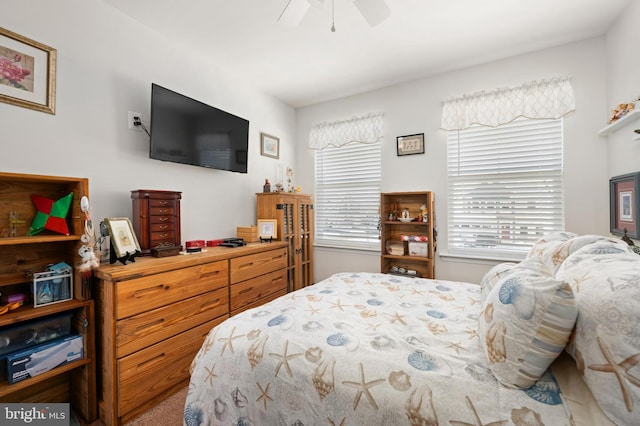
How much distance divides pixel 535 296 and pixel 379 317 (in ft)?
2.36

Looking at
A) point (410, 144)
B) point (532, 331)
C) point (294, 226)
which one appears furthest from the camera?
point (294, 226)

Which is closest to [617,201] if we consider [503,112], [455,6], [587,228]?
[587,228]

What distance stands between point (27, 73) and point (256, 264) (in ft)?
6.63

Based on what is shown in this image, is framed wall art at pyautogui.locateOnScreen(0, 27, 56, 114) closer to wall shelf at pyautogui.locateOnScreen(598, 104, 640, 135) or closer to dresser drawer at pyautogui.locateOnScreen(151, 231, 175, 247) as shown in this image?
dresser drawer at pyautogui.locateOnScreen(151, 231, 175, 247)

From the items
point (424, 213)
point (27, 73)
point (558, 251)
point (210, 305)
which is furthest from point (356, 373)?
point (27, 73)

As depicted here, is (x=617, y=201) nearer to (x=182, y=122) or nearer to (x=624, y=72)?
A: (x=624, y=72)

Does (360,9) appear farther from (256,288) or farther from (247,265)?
(256,288)

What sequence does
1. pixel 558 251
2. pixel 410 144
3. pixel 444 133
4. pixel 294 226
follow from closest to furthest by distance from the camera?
1. pixel 558 251
2. pixel 444 133
3. pixel 410 144
4. pixel 294 226

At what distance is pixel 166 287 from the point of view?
1.81 meters

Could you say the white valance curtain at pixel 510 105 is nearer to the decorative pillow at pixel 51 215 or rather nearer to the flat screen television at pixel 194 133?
the flat screen television at pixel 194 133

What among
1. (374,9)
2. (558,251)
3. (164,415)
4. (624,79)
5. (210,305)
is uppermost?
(374,9)

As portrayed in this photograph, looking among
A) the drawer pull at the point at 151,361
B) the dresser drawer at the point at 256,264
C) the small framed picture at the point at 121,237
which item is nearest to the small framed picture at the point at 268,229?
the dresser drawer at the point at 256,264

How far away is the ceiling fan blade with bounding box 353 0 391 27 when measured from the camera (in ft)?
5.16

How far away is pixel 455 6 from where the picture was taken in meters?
2.03
